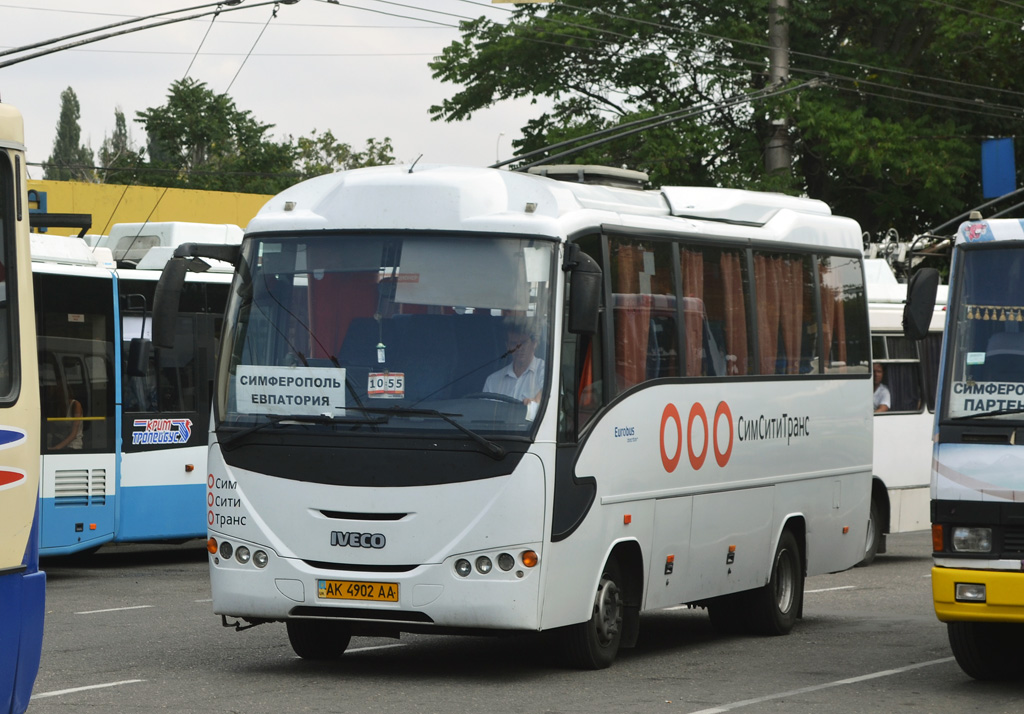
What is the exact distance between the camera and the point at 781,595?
13.8 m

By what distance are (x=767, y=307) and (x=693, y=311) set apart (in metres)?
1.28

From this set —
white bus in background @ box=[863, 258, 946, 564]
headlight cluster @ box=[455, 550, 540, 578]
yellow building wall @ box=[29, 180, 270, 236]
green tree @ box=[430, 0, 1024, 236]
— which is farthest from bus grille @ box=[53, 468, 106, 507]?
yellow building wall @ box=[29, 180, 270, 236]

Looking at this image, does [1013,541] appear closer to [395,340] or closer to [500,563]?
[500,563]

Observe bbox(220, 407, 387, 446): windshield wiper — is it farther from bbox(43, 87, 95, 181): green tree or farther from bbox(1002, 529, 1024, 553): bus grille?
bbox(43, 87, 95, 181): green tree

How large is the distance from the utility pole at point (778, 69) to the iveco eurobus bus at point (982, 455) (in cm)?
2073

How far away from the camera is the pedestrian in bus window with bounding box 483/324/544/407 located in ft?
34.1

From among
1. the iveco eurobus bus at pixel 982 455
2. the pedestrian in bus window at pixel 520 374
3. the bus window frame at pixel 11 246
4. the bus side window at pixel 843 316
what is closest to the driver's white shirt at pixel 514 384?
the pedestrian in bus window at pixel 520 374

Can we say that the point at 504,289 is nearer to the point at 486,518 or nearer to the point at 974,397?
the point at 486,518

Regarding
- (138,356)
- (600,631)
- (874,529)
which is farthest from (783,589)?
(138,356)

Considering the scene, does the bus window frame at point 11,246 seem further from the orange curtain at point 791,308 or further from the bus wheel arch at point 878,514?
the bus wheel arch at point 878,514

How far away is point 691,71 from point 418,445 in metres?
23.8

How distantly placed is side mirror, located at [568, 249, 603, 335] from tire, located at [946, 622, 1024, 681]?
9.31 ft

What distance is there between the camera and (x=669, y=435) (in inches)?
465

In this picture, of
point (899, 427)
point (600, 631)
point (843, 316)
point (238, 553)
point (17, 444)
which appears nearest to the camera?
point (17, 444)
